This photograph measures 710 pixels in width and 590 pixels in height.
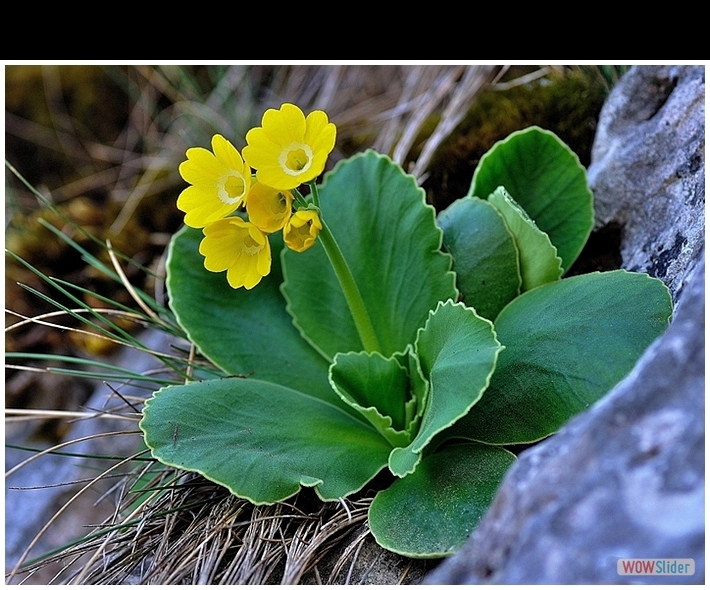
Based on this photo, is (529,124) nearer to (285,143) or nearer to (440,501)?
(285,143)

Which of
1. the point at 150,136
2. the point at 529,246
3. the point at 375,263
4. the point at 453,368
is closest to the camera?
the point at 453,368

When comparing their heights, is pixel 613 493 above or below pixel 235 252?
below

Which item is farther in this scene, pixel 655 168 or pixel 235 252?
pixel 655 168

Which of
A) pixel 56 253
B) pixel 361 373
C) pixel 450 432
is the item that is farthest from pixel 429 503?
pixel 56 253

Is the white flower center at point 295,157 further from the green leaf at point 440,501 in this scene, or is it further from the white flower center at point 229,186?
the green leaf at point 440,501

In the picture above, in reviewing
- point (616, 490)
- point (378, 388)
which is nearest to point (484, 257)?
point (378, 388)

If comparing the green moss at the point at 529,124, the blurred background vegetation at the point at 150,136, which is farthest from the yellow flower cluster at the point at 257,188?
the green moss at the point at 529,124

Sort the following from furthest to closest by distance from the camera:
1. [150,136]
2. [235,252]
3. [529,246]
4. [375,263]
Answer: [150,136], [375,263], [529,246], [235,252]
